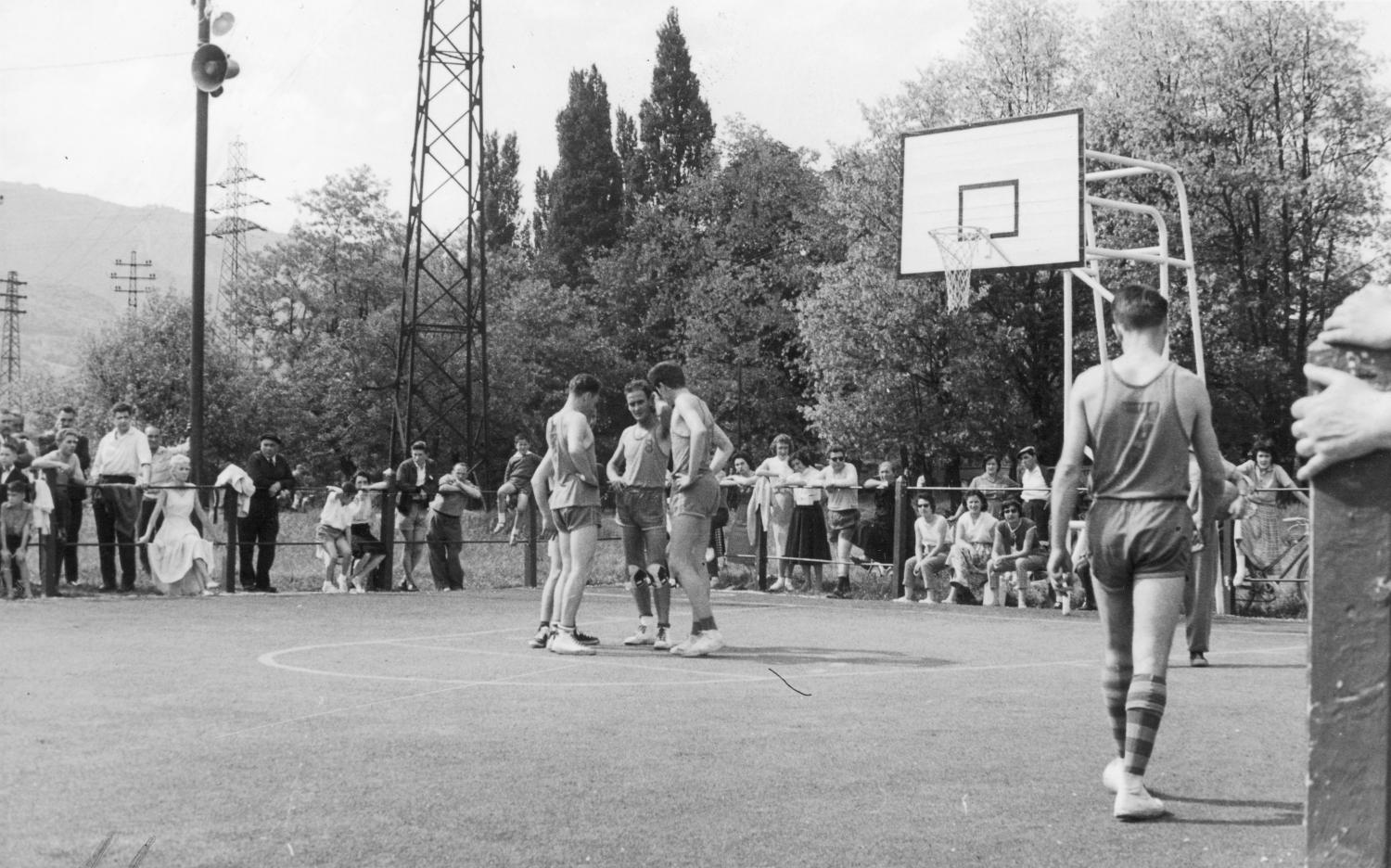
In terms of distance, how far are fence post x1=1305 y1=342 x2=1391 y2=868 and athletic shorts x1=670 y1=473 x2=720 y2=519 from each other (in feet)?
27.7

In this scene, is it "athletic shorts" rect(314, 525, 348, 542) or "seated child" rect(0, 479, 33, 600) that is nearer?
"seated child" rect(0, 479, 33, 600)

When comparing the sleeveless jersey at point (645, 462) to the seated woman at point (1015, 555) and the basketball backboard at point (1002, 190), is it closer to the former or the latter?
the seated woman at point (1015, 555)

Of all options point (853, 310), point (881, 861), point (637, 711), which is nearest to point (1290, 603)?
point (637, 711)

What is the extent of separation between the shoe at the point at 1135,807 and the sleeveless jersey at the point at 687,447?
544 cm

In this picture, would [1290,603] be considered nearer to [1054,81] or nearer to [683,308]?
[1054,81]

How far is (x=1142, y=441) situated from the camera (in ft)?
18.9

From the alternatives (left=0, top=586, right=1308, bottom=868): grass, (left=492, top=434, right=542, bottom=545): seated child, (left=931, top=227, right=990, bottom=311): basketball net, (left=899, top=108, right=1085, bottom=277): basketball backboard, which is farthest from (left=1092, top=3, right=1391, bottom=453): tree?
(left=0, top=586, right=1308, bottom=868): grass

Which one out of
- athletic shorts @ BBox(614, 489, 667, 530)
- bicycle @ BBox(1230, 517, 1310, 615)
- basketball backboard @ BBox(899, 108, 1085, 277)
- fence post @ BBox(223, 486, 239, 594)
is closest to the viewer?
athletic shorts @ BBox(614, 489, 667, 530)

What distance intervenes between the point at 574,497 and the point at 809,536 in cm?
919

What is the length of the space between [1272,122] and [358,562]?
2876 centimetres

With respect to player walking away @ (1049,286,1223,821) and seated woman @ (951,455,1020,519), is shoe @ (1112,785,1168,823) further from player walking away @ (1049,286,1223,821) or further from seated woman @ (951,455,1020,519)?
seated woman @ (951,455,1020,519)

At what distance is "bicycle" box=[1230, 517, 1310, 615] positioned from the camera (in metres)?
16.3

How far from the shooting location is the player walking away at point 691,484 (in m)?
10.6

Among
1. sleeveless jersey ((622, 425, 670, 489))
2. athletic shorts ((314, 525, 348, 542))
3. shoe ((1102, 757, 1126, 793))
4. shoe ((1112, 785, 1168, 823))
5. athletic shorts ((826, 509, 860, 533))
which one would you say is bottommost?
shoe ((1112, 785, 1168, 823))
